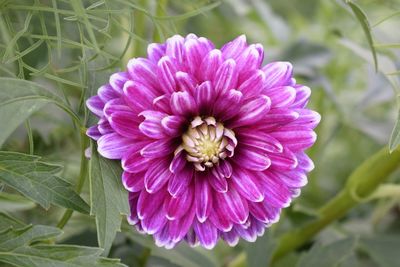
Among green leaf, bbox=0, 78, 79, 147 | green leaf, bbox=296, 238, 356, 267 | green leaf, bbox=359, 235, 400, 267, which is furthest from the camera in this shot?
green leaf, bbox=359, 235, 400, 267

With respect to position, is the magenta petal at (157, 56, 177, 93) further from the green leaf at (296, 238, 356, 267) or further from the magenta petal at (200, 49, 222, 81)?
the green leaf at (296, 238, 356, 267)

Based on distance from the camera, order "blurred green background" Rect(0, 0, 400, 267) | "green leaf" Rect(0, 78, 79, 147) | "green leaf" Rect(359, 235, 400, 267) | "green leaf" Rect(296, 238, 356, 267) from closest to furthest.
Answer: "green leaf" Rect(0, 78, 79, 147)
"blurred green background" Rect(0, 0, 400, 267)
"green leaf" Rect(296, 238, 356, 267)
"green leaf" Rect(359, 235, 400, 267)

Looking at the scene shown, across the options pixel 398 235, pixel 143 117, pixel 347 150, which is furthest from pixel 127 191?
pixel 347 150

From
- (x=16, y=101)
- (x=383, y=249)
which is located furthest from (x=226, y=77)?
(x=383, y=249)

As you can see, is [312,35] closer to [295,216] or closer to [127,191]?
[295,216]

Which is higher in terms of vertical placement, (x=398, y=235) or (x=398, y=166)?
(x=398, y=166)

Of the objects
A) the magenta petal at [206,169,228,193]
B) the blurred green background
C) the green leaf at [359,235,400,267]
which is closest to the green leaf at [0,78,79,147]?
the blurred green background

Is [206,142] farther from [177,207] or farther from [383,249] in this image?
[383,249]
